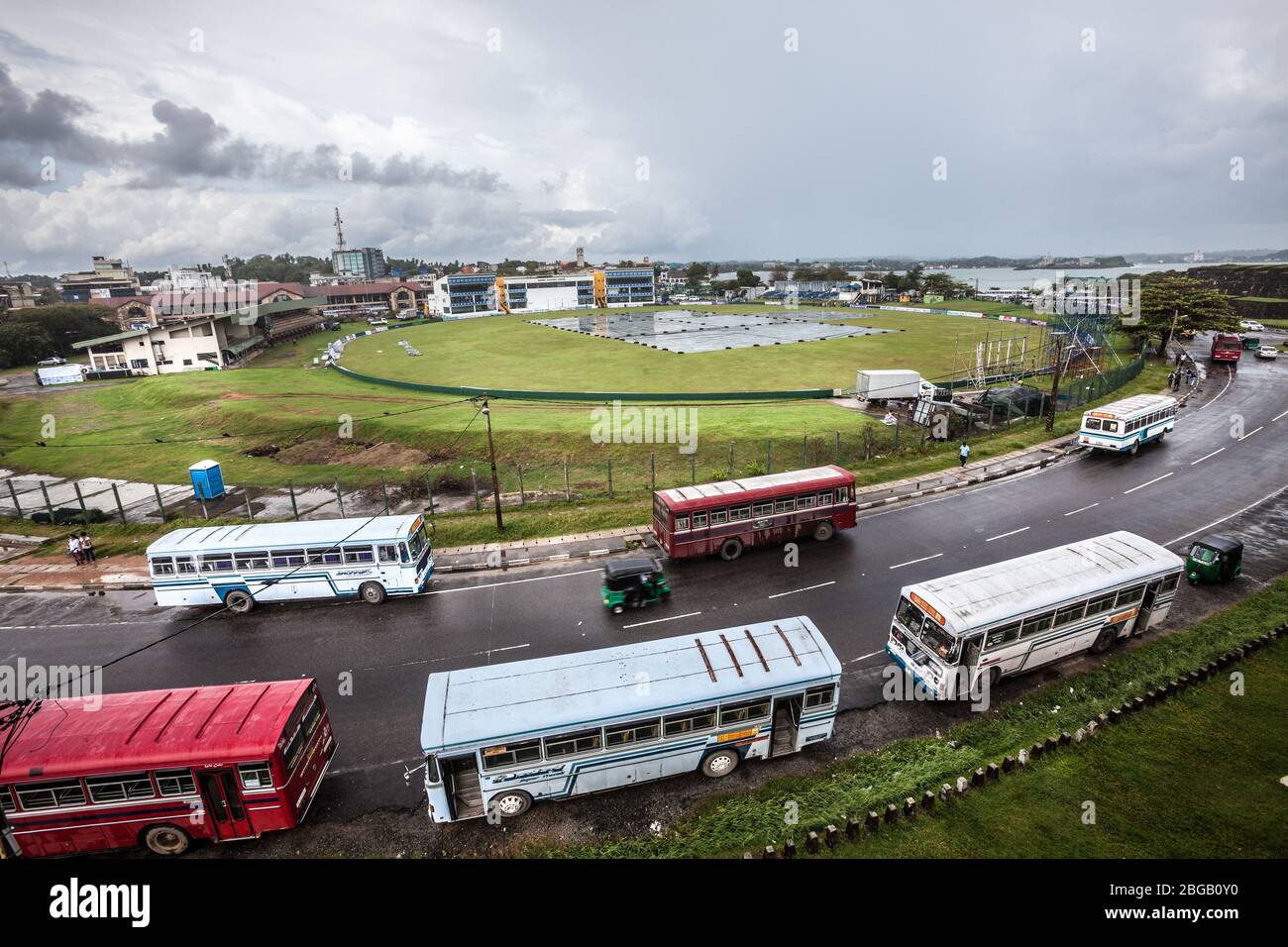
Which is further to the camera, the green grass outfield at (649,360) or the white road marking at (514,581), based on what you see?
the green grass outfield at (649,360)

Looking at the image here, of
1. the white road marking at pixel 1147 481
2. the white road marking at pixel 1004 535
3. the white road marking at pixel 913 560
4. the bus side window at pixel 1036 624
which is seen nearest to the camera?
the bus side window at pixel 1036 624

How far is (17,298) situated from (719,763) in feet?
750

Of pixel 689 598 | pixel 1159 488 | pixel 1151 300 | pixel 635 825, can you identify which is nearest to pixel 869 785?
pixel 635 825

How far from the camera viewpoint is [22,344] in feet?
329

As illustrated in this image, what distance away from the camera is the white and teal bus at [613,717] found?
12.8 metres

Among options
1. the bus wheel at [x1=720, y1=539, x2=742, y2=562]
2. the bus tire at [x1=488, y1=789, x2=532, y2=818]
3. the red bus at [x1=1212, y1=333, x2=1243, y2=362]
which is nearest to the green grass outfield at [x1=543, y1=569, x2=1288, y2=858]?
the bus tire at [x1=488, y1=789, x2=532, y2=818]

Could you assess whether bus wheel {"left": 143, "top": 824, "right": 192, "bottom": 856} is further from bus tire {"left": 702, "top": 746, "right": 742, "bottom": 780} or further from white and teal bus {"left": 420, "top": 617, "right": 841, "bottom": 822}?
bus tire {"left": 702, "top": 746, "right": 742, "bottom": 780}

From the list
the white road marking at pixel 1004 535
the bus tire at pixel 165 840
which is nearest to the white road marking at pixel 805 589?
the white road marking at pixel 1004 535

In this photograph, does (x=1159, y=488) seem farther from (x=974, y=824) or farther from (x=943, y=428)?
(x=974, y=824)

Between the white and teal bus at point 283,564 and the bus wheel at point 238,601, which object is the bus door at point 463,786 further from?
the bus wheel at point 238,601

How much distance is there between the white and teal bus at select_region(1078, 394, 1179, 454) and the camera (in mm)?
36562

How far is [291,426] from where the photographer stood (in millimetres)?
50375

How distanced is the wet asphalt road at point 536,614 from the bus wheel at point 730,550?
392 millimetres

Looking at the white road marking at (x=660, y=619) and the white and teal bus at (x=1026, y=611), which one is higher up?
the white and teal bus at (x=1026, y=611)
